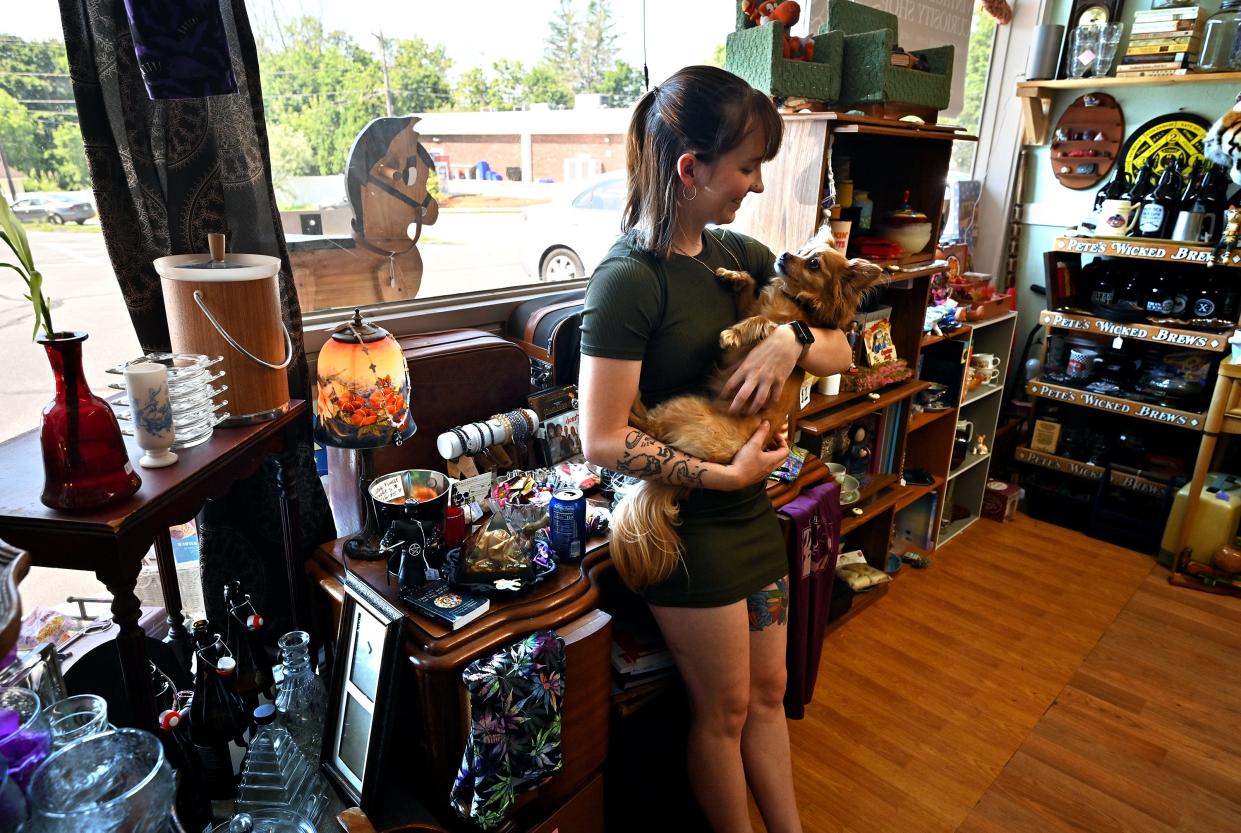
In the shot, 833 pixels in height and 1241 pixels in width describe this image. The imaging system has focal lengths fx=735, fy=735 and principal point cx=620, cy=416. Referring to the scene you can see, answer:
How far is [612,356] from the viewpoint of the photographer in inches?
47.8

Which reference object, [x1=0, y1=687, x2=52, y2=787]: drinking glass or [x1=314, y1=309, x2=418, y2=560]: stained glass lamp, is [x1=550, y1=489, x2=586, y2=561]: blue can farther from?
[x1=0, y1=687, x2=52, y2=787]: drinking glass

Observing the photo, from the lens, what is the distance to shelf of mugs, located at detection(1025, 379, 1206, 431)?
3027mm

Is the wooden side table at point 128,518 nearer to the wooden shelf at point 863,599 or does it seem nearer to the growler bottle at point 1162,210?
the wooden shelf at point 863,599

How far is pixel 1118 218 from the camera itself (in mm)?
3156

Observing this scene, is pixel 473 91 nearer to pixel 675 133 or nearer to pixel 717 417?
pixel 675 133

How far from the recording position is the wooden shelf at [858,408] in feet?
7.57

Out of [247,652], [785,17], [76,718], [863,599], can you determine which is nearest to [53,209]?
[247,652]

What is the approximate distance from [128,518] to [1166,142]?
405 cm

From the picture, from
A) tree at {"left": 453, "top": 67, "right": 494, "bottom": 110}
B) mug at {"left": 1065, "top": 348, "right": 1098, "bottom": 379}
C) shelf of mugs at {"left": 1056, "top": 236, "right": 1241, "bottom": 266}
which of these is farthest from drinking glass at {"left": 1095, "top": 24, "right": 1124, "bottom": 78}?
tree at {"left": 453, "top": 67, "right": 494, "bottom": 110}

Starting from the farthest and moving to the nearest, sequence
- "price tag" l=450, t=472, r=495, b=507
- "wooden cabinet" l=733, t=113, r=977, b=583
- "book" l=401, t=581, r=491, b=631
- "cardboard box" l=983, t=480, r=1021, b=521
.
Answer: "cardboard box" l=983, t=480, r=1021, b=521 → "wooden cabinet" l=733, t=113, r=977, b=583 → "price tag" l=450, t=472, r=495, b=507 → "book" l=401, t=581, r=491, b=631

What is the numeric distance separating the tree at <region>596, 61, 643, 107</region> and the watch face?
2288 mm

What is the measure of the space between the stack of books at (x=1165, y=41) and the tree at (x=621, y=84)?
2.22 meters

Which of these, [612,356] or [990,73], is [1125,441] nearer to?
[990,73]

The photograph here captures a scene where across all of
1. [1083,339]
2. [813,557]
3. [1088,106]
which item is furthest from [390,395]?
[1088,106]
